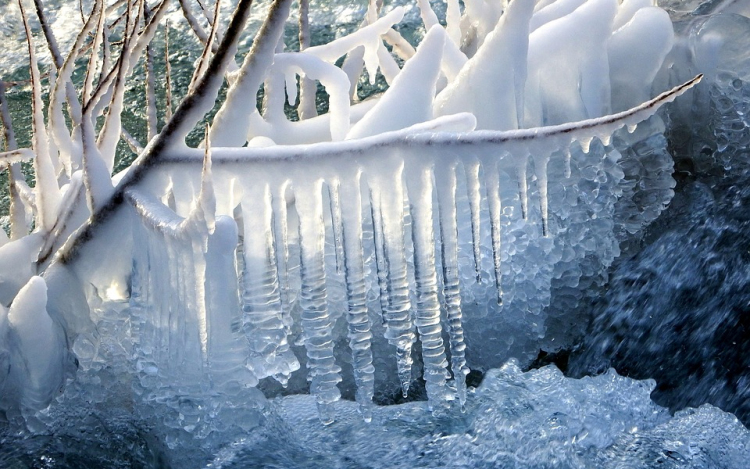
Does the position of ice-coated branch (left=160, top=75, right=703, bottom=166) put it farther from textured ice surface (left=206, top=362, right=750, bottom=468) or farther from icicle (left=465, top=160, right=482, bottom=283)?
textured ice surface (left=206, top=362, right=750, bottom=468)

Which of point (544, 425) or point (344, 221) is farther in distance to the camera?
point (544, 425)

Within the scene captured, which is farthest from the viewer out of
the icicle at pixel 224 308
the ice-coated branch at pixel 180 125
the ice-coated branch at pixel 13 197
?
the ice-coated branch at pixel 13 197

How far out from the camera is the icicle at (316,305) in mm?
1298

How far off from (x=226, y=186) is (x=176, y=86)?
2.81 m

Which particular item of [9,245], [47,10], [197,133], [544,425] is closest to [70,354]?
[9,245]

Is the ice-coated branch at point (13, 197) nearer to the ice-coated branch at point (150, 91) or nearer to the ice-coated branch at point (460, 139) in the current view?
the ice-coated branch at point (150, 91)

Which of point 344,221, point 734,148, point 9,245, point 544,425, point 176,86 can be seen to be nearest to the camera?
point 344,221

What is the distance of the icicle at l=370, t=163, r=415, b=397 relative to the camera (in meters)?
1.26

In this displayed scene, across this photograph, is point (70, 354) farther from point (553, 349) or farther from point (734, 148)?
point (734, 148)

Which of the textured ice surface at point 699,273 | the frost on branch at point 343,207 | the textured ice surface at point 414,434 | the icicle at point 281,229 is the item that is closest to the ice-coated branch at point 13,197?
the frost on branch at point 343,207

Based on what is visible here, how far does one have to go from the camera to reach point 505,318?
1.79 m

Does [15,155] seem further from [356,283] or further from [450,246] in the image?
[450,246]

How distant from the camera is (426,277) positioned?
1.30 metres

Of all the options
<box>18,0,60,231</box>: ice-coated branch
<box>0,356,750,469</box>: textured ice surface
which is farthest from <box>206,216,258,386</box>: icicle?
<box>18,0,60,231</box>: ice-coated branch
